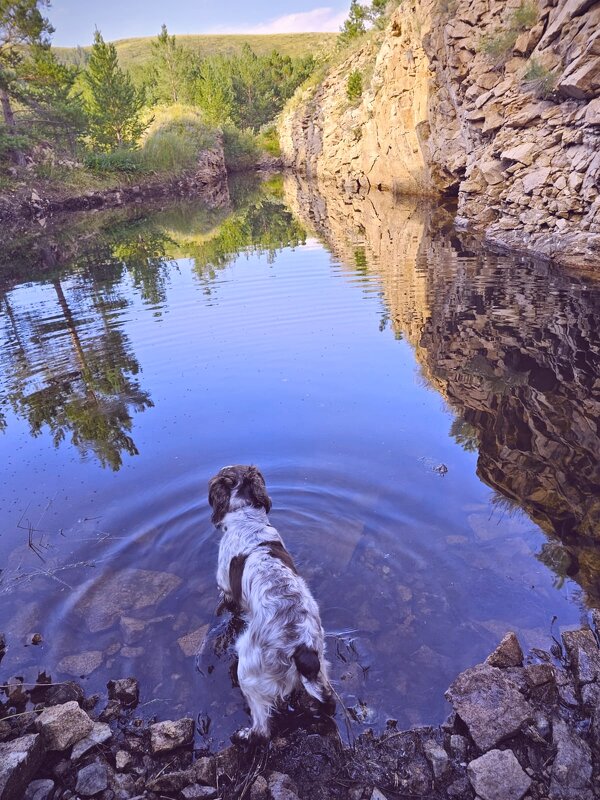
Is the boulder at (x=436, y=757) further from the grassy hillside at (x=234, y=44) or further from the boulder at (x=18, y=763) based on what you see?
the grassy hillside at (x=234, y=44)

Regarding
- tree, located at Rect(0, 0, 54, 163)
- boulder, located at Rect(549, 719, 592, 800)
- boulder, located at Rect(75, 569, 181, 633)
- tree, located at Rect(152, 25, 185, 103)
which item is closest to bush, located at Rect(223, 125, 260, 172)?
tree, located at Rect(152, 25, 185, 103)

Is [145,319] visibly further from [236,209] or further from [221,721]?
[236,209]

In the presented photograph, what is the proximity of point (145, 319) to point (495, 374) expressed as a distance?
8415 mm

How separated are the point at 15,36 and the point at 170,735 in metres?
45.5

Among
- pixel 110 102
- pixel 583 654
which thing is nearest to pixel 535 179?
pixel 583 654

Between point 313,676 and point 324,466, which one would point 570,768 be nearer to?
point 313,676

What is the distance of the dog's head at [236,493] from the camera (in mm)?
4781

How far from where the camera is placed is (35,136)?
39.9m

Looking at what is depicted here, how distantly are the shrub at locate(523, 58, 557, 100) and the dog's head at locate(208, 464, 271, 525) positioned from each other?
17.3 meters

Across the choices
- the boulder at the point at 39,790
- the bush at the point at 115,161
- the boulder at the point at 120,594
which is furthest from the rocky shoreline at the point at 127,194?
the boulder at the point at 39,790

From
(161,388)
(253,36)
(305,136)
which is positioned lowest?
(161,388)

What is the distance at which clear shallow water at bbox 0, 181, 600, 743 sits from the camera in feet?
13.8

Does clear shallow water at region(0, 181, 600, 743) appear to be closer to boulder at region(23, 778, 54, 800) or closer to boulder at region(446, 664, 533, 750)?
boulder at region(446, 664, 533, 750)

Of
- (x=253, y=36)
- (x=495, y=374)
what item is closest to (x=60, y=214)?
(x=495, y=374)
